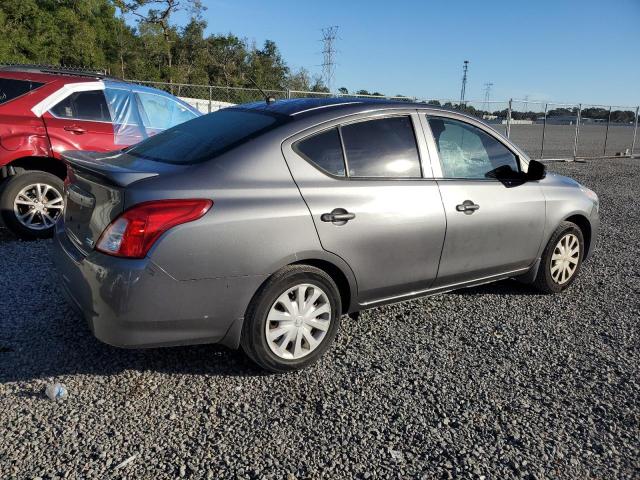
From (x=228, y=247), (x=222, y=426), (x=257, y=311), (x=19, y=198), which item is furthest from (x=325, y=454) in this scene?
(x=19, y=198)

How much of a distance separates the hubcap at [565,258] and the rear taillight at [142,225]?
11.4ft

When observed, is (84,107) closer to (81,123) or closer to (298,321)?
(81,123)

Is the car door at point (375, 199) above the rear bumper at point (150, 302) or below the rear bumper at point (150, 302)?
above

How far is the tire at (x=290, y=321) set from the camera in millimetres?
3244

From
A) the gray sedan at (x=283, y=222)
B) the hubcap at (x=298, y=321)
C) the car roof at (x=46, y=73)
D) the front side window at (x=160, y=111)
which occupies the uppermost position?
the car roof at (x=46, y=73)

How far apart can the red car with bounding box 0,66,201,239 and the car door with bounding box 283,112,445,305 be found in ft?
11.5

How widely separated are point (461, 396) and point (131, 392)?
6.25 feet

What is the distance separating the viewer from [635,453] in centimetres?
281

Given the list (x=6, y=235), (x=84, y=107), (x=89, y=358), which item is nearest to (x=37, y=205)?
(x=6, y=235)

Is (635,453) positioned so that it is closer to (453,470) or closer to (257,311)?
(453,470)

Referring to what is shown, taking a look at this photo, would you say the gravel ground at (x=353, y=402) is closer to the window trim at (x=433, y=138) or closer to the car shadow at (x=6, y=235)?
the window trim at (x=433, y=138)

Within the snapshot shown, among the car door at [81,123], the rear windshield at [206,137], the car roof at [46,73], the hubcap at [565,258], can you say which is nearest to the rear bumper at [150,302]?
the rear windshield at [206,137]

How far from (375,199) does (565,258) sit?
7.94ft

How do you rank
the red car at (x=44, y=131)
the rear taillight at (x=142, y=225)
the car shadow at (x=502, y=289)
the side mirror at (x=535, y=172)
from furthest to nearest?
1. the red car at (x=44, y=131)
2. the car shadow at (x=502, y=289)
3. the side mirror at (x=535, y=172)
4. the rear taillight at (x=142, y=225)
